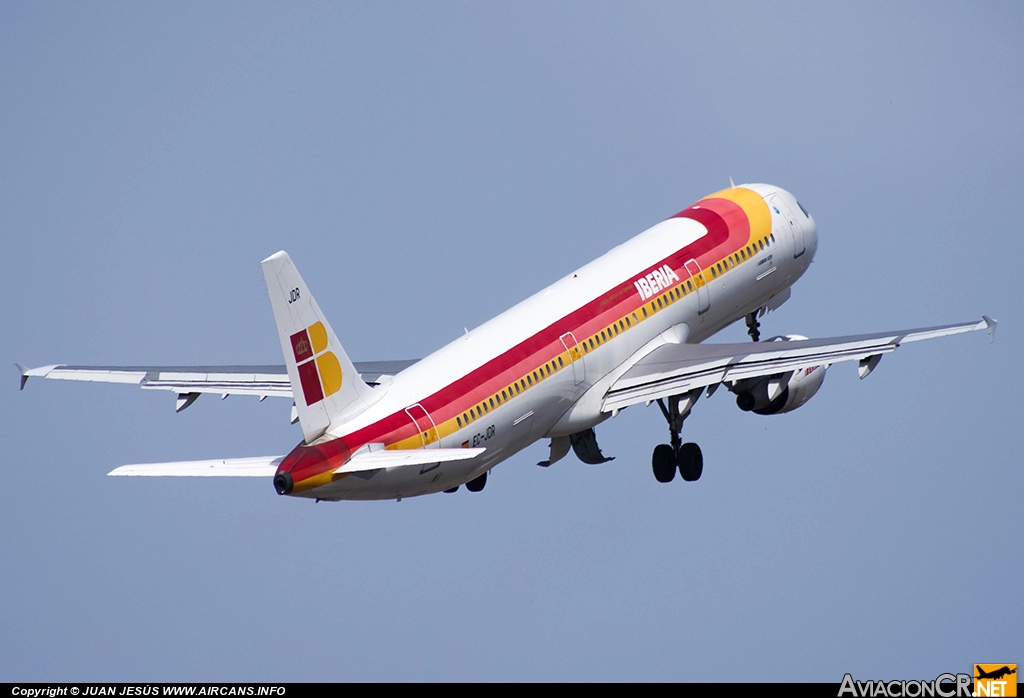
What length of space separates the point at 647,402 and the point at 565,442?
3357 millimetres

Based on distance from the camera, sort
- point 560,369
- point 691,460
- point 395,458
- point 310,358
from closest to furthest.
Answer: point 395,458 → point 310,358 → point 560,369 → point 691,460

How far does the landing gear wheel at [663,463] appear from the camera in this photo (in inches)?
2653

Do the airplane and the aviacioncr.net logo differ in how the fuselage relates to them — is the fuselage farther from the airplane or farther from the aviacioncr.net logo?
the aviacioncr.net logo

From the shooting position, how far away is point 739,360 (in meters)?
63.4

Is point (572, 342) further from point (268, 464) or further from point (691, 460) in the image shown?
point (268, 464)

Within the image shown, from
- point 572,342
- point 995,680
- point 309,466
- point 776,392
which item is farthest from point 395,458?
point 995,680

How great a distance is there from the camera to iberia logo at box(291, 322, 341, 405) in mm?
55384

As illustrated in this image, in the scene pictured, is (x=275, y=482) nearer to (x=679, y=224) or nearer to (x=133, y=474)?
(x=133, y=474)

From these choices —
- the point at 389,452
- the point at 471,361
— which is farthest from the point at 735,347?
the point at 389,452

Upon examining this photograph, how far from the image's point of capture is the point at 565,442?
66625 mm

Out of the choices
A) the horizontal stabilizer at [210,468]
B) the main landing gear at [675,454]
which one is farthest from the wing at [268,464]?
the main landing gear at [675,454]

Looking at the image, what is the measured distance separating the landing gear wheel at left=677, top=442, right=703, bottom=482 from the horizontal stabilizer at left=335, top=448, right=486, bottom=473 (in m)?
12.5

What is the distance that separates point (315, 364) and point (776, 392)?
1615cm

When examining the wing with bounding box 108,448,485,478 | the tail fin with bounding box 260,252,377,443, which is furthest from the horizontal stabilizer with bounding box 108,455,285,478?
the tail fin with bounding box 260,252,377,443
